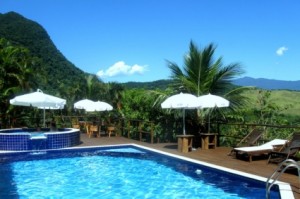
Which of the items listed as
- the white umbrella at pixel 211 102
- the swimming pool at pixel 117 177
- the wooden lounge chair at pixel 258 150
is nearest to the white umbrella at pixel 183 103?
the white umbrella at pixel 211 102

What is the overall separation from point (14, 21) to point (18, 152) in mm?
46287

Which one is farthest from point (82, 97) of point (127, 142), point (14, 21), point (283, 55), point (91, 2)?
point (14, 21)

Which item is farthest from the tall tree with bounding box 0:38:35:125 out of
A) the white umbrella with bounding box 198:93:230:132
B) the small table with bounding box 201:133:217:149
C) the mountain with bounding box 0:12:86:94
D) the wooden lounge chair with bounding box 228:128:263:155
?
the mountain with bounding box 0:12:86:94

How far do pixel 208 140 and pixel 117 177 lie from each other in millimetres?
3727

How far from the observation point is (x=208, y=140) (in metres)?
12.0

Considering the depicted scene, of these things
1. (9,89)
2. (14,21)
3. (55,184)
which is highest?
(14,21)

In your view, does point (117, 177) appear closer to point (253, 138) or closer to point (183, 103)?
point (183, 103)

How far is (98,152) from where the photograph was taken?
13109mm

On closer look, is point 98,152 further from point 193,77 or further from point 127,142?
point 193,77

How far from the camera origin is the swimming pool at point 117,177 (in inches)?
313

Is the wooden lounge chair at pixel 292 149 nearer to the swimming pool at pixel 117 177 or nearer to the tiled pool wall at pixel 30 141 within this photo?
the swimming pool at pixel 117 177

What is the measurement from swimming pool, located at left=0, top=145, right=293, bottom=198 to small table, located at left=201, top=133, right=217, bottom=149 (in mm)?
1467

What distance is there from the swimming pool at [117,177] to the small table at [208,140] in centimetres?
147

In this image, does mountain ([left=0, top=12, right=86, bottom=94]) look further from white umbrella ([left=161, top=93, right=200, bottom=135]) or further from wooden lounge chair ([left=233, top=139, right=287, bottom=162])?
wooden lounge chair ([left=233, top=139, right=287, bottom=162])
